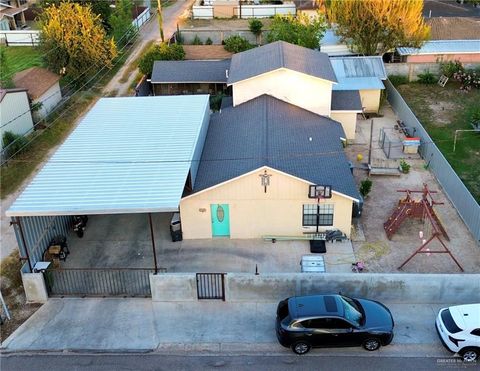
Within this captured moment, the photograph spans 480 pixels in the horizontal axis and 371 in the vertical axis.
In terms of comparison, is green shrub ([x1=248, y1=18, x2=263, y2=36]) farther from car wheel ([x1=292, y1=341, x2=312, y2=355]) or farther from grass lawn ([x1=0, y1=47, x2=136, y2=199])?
car wheel ([x1=292, y1=341, x2=312, y2=355])

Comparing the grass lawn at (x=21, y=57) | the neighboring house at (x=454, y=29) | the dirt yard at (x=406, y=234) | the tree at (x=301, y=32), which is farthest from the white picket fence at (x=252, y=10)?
the dirt yard at (x=406, y=234)

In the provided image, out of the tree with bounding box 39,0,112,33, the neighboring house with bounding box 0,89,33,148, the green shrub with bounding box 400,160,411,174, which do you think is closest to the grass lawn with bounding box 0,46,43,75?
the tree with bounding box 39,0,112,33

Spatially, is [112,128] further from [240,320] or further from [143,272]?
[240,320]

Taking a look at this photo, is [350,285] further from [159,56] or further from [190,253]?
[159,56]

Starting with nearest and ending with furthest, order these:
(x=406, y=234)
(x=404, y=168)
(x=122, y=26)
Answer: (x=406, y=234)
(x=404, y=168)
(x=122, y=26)

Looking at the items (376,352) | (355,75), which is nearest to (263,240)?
(376,352)

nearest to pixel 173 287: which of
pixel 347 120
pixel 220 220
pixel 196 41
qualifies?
pixel 220 220
